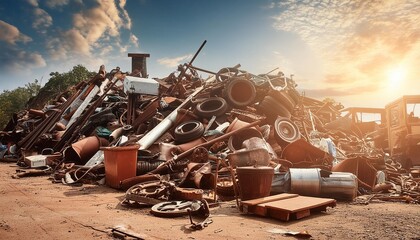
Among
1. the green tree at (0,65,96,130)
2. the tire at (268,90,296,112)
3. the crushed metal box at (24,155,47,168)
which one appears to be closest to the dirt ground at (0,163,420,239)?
the crushed metal box at (24,155,47,168)

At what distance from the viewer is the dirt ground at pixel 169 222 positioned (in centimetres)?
314

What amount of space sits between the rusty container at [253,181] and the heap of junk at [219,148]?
0.02 metres

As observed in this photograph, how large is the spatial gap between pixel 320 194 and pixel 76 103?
1134 cm

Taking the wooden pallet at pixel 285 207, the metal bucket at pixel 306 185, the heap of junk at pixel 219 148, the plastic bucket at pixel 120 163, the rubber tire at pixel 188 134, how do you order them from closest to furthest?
the wooden pallet at pixel 285 207 → the heap of junk at pixel 219 148 → the metal bucket at pixel 306 185 → the plastic bucket at pixel 120 163 → the rubber tire at pixel 188 134

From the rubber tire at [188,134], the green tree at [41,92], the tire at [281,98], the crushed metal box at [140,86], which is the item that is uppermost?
the green tree at [41,92]

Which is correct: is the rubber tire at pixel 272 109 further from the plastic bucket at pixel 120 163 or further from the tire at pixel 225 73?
the plastic bucket at pixel 120 163

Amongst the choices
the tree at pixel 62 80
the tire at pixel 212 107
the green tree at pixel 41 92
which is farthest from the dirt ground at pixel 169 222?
the tree at pixel 62 80

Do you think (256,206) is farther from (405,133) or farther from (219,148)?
(405,133)

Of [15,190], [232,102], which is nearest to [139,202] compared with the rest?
[15,190]

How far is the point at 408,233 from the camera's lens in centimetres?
329

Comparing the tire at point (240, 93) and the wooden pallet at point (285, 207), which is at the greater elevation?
the tire at point (240, 93)

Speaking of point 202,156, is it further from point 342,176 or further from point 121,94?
point 121,94

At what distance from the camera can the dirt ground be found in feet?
10.3

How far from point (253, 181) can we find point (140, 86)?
26.4 feet
